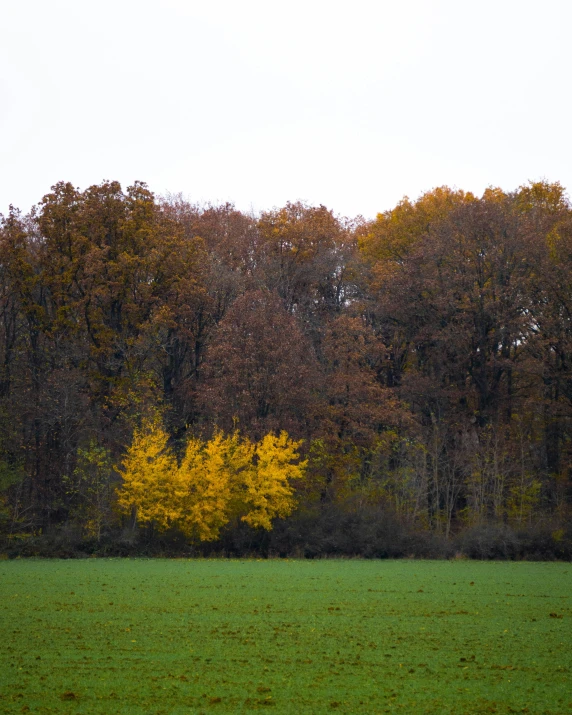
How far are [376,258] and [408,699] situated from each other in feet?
164

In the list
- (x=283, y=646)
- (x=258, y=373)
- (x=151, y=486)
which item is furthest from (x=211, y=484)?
(x=283, y=646)

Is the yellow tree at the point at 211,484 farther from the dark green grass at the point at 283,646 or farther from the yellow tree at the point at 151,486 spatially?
the dark green grass at the point at 283,646

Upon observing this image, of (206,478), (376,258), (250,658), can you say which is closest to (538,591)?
(250,658)

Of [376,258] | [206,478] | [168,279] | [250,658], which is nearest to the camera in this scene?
[250,658]

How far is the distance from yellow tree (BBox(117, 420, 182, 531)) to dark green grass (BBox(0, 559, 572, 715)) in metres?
14.9

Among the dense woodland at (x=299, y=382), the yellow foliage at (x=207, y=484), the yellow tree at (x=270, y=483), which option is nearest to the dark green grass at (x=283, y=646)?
the yellow foliage at (x=207, y=484)

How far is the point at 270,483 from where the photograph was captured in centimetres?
4697

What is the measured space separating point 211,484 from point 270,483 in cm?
311

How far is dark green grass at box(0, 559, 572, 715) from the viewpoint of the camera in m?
12.3

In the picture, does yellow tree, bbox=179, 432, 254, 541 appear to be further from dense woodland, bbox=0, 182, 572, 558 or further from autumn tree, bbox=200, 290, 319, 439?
autumn tree, bbox=200, 290, 319, 439

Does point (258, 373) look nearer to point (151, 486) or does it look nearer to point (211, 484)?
point (211, 484)

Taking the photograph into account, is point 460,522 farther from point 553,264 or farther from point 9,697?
point 9,697

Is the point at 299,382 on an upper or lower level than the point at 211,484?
upper

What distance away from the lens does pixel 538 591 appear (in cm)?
2755
